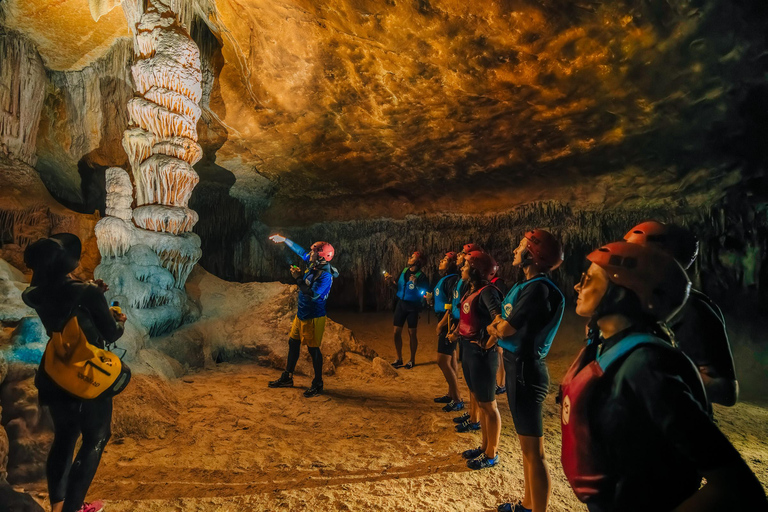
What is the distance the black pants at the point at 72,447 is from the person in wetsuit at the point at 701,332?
2998mm

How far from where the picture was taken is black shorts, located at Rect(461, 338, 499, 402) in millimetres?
3176

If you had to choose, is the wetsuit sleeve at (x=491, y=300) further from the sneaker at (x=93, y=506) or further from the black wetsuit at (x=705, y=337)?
the sneaker at (x=93, y=506)

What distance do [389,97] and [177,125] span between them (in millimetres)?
3270

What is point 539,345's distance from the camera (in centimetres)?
246

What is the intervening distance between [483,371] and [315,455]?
5.60 ft

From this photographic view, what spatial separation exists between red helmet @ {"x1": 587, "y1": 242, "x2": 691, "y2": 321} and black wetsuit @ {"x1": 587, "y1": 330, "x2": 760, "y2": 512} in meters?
0.17

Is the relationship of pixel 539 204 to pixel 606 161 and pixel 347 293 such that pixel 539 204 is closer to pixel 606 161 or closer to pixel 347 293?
pixel 606 161

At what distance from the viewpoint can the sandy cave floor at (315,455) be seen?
275 centimetres

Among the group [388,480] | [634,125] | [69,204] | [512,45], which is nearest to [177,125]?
[69,204]

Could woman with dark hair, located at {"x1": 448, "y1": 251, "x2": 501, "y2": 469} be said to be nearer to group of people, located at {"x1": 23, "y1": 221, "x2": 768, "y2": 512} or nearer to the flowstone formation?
group of people, located at {"x1": 23, "y1": 221, "x2": 768, "y2": 512}

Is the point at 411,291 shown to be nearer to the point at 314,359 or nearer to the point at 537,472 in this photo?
the point at 314,359

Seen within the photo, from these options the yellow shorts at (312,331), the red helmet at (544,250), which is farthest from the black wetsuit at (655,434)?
the yellow shorts at (312,331)

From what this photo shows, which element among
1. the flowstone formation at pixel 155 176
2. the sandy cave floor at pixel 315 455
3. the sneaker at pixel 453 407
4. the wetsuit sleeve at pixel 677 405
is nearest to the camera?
the wetsuit sleeve at pixel 677 405

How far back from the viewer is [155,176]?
5.40 metres
